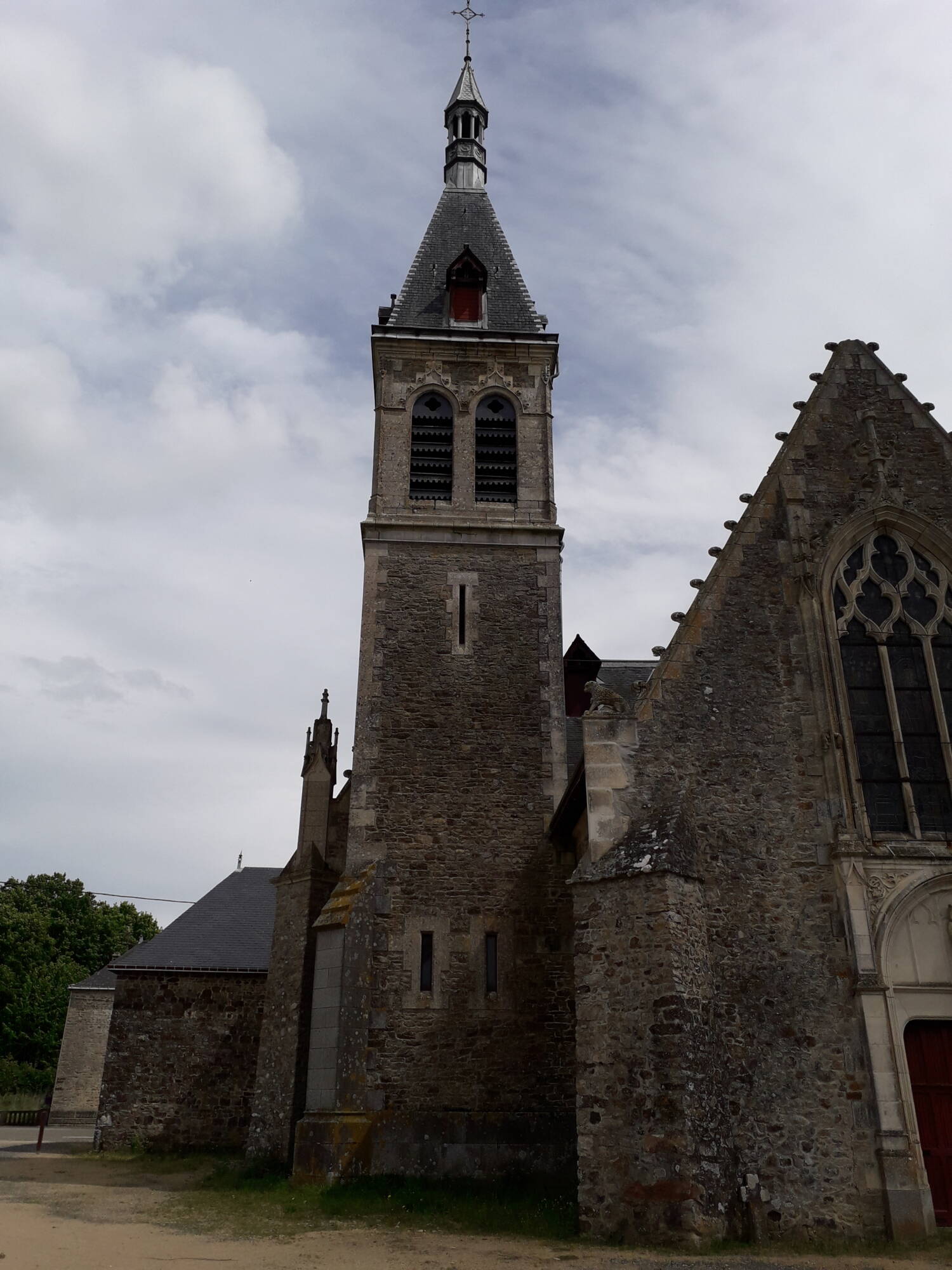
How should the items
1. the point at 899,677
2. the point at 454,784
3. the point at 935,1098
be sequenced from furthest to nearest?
the point at 454,784 < the point at 899,677 < the point at 935,1098

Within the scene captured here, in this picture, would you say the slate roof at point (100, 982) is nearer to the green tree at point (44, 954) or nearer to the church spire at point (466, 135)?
the green tree at point (44, 954)

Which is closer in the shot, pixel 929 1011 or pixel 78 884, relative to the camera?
pixel 929 1011

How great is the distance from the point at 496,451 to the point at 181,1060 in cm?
1371

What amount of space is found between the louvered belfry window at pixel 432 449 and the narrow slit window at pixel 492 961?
7.60 meters

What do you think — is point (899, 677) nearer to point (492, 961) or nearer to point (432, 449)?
point (492, 961)

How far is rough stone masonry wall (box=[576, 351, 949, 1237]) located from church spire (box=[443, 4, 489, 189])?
522 inches

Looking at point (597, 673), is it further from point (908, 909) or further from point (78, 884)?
point (78, 884)

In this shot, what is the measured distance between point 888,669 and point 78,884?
43988 millimetres

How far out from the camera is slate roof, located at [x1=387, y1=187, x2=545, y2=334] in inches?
756

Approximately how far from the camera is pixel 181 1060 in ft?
64.5

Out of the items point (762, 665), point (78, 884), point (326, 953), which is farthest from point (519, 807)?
point (78, 884)

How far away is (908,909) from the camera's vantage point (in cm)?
1091

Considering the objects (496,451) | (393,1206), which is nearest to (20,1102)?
(393,1206)

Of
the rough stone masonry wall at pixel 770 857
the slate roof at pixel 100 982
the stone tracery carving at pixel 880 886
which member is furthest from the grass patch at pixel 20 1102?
the stone tracery carving at pixel 880 886
